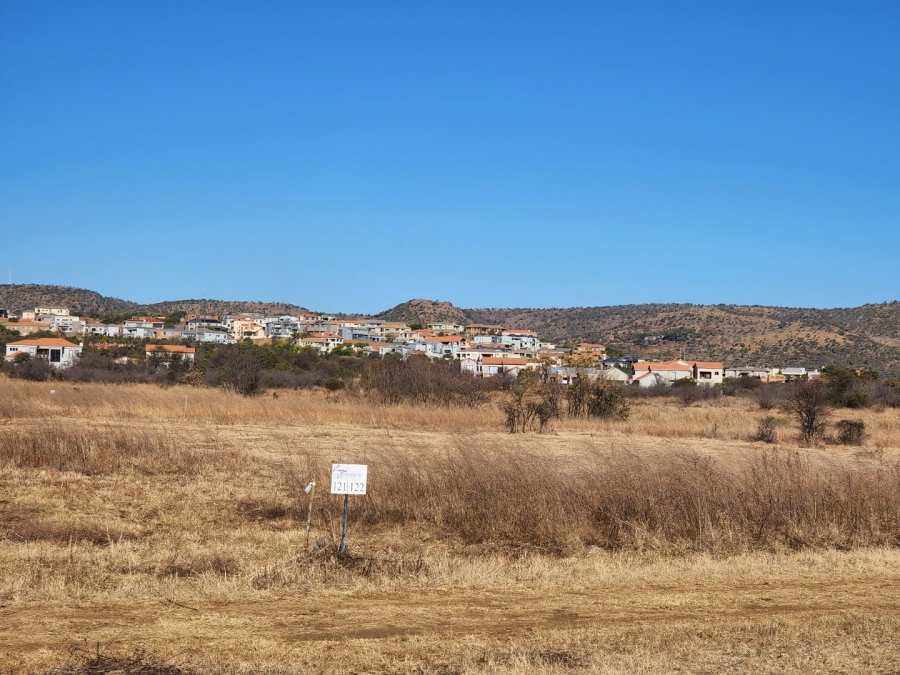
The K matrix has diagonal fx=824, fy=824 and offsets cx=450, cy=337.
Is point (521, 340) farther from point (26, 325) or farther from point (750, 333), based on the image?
point (26, 325)

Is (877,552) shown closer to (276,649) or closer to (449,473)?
(449,473)

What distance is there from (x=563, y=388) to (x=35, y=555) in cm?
2931

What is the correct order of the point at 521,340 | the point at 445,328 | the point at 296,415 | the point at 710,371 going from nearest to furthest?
the point at 296,415 < the point at 710,371 < the point at 521,340 < the point at 445,328

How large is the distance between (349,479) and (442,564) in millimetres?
1580

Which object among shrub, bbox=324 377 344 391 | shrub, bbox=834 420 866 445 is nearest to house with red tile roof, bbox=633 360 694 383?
shrub, bbox=324 377 344 391

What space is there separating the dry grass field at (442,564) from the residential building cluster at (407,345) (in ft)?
78.3

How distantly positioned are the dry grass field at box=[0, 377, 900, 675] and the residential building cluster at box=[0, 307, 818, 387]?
23.9 meters

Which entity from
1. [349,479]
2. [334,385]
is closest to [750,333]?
[334,385]

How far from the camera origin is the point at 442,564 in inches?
402

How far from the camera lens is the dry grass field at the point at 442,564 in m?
7.33

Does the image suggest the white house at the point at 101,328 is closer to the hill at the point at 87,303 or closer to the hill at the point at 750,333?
the hill at the point at 87,303

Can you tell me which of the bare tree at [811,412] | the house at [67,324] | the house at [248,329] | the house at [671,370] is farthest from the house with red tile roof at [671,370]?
the house at [67,324]

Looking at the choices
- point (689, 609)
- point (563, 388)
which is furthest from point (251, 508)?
point (563, 388)

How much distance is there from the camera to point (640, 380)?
77000 millimetres
